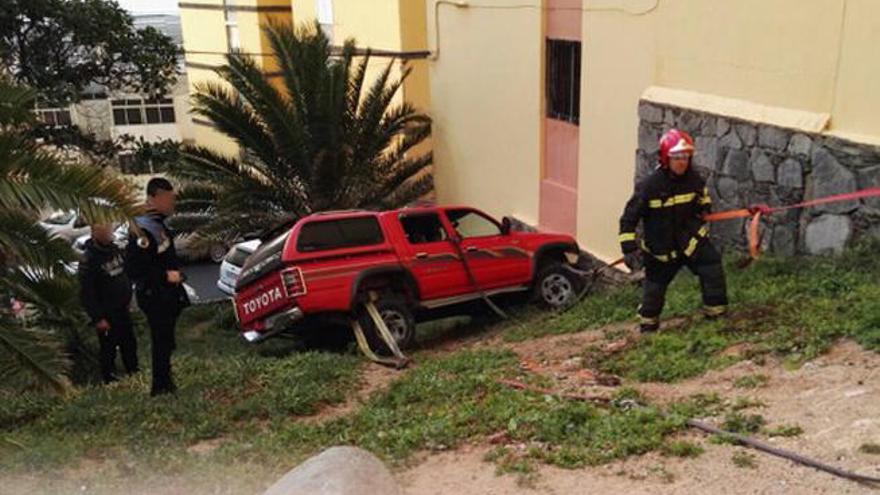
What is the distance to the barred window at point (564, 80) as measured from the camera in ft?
38.8

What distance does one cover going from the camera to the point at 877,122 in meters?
6.80

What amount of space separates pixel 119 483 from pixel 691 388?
368cm

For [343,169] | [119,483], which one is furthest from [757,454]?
[343,169]

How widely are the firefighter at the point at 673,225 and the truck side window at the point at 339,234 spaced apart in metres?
3.53

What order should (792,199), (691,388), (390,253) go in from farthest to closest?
(390,253) → (792,199) → (691,388)

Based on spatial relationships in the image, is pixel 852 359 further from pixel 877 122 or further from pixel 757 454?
pixel 877 122

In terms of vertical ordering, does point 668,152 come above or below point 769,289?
above

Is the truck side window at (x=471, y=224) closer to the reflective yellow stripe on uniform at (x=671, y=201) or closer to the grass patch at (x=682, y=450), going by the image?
the reflective yellow stripe on uniform at (x=671, y=201)

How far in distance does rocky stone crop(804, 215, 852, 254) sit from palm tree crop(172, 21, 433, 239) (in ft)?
25.6

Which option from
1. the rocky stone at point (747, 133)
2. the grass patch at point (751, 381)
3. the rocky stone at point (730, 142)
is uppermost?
the rocky stone at point (747, 133)

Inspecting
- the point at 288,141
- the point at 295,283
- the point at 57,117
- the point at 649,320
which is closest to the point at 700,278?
the point at 649,320

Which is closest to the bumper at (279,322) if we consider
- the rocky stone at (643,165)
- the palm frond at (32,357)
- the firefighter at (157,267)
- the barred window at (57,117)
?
the firefighter at (157,267)

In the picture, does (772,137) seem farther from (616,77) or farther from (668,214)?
(616,77)

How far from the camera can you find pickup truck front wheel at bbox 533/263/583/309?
33.7 ft
